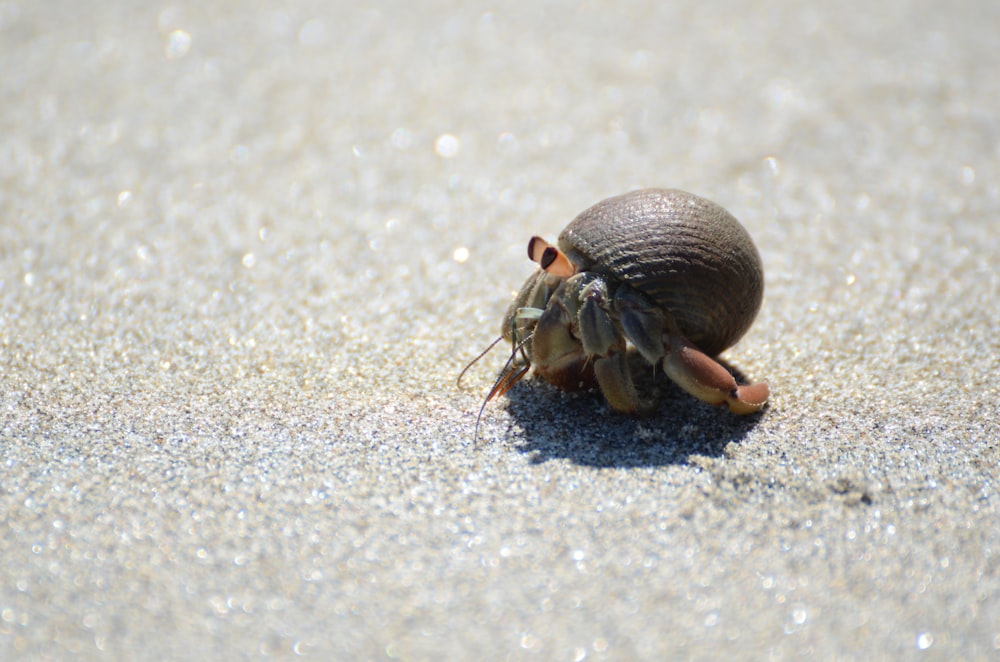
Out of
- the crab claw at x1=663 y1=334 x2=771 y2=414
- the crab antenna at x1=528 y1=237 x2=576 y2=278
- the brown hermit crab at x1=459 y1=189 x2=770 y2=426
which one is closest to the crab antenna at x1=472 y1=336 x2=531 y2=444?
the brown hermit crab at x1=459 y1=189 x2=770 y2=426

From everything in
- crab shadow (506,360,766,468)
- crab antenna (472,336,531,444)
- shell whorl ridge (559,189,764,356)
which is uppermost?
shell whorl ridge (559,189,764,356)

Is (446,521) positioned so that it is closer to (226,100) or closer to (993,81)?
(226,100)

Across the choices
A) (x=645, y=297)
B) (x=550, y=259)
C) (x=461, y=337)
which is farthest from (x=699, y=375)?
(x=461, y=337)

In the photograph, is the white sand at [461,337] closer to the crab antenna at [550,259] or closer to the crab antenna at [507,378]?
the crab antenna at [507,378]

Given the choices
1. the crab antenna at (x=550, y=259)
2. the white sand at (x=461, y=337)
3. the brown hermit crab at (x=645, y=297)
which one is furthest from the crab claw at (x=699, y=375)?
the crab antenna at (x=550, y=259)

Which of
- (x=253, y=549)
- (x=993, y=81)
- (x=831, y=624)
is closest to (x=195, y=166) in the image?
(x=253, y=549)

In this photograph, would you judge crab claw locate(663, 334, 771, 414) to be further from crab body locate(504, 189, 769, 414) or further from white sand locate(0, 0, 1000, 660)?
white sand locate(0, 0, 1000, 660)

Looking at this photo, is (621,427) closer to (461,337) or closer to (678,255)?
(678,255)
